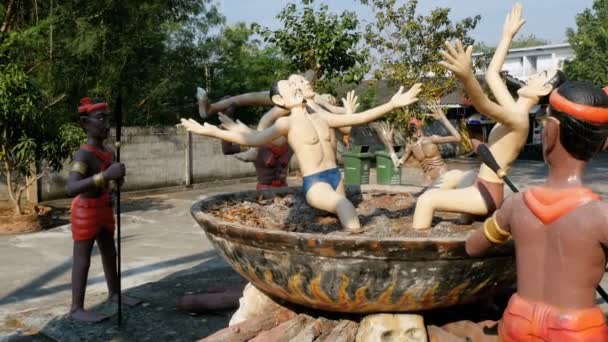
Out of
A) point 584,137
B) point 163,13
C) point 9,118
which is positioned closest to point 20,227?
point 9,118

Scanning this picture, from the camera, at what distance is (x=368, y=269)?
2.23m

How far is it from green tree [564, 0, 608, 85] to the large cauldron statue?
19.9 metres

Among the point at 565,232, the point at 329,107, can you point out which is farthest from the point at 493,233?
the point at 329,107

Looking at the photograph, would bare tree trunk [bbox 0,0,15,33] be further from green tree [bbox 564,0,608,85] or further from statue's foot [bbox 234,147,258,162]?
green tree [bbox 564,0,608,85]

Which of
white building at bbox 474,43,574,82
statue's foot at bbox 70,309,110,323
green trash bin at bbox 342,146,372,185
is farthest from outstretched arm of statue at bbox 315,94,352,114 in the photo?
white building at bbox 474,43,574,82

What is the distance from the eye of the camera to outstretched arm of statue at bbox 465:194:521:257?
1.99 m

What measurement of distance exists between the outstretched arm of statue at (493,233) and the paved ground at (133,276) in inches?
74.2

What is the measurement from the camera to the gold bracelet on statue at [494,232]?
2010 mm

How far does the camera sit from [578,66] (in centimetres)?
2131

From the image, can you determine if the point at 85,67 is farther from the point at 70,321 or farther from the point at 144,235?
the point at 70,321

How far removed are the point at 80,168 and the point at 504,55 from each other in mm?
2510

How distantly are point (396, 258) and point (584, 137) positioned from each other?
0.76 metres

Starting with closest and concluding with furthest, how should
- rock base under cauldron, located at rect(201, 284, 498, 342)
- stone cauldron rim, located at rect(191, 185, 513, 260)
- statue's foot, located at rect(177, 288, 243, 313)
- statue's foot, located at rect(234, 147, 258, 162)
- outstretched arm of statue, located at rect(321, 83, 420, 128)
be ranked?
stone cauldron rim, located at rect(191, 185, 513, 260)
rock base under cauldron, located at rect(201, 284, 498, 342)
outstretched arm of statue, located at rect(321, 83, 420, 128)
statue's foot, located at rect(177, 288, 243, 313)
statue's foot, located at rect(234, 147, 258, 162)

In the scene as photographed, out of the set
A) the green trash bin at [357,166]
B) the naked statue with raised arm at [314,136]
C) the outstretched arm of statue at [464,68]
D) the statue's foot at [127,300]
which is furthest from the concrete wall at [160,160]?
the outstretched arm of statue at [464,68]
